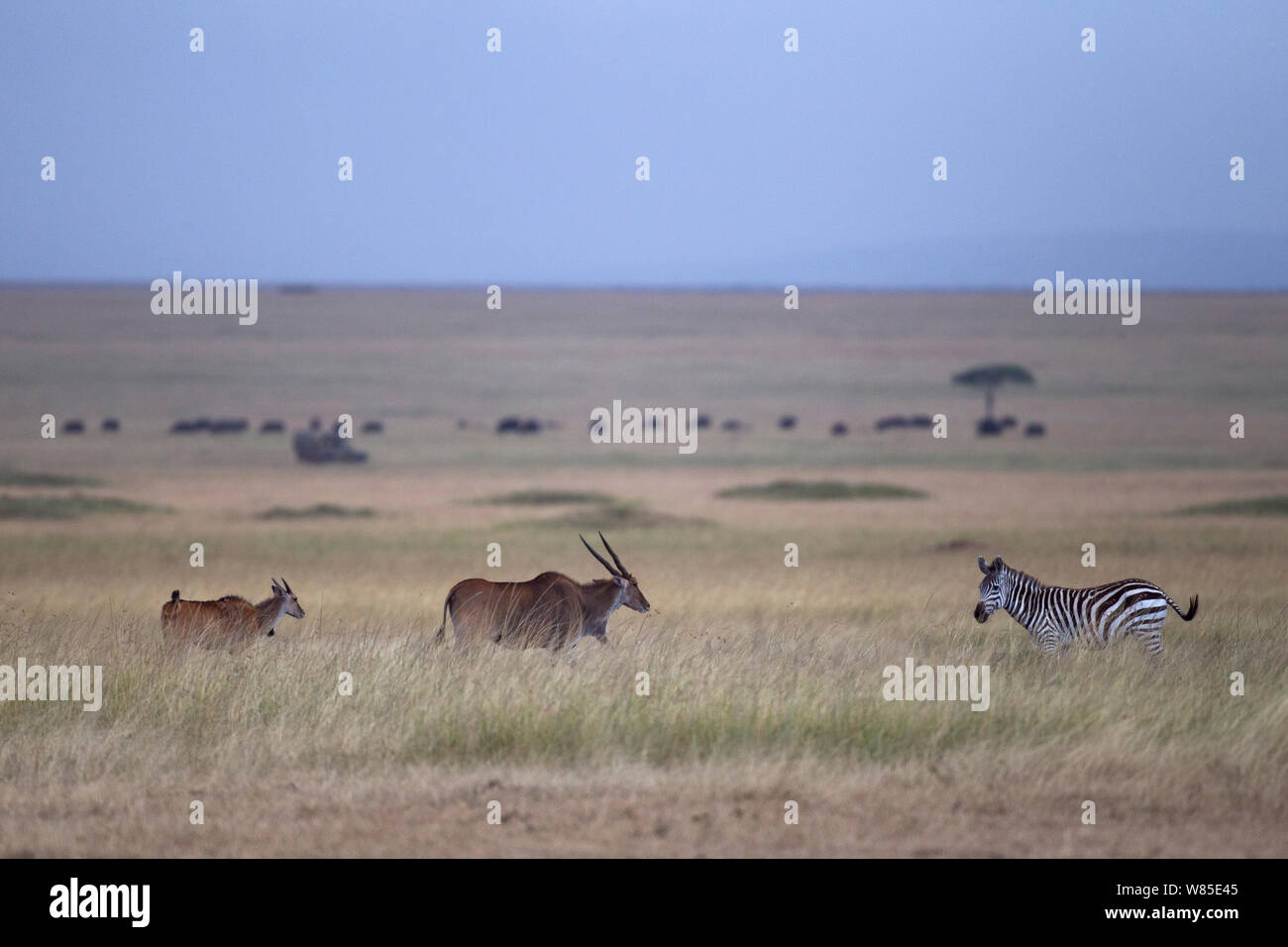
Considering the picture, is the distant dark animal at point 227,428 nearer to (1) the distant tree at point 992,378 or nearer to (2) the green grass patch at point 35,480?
(2) the green grass patch at point 35,480

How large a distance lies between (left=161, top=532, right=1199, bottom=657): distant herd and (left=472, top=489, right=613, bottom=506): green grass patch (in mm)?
31335

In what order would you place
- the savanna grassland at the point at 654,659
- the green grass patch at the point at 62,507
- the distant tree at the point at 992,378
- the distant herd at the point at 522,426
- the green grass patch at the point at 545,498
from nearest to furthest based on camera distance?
the savanna grassland at the point at 654,659, the green grass patch at the point at 62,507, the green grass patch at the point at 545,498, the distant herd at the point at 522,426, the distant tree at the point at 992,378

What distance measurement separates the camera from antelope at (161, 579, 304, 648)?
10430 millimetres

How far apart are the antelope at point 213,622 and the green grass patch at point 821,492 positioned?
33512mm

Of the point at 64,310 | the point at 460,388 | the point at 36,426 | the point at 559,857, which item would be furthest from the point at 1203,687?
the point at 64,310

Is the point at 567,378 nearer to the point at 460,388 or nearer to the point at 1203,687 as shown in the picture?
the point at 460,388

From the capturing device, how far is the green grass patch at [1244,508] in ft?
112

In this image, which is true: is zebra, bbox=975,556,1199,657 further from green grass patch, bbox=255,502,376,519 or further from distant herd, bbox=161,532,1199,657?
green grass patch, bbox=255,502,376,519

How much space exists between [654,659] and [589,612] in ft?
3.87

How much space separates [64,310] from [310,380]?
50713 mm

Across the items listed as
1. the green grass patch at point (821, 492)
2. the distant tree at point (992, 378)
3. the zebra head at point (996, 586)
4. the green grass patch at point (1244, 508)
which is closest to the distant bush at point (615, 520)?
the green grass patch at point (821, 492)

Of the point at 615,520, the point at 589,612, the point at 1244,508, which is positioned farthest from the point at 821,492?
the point at 589,612

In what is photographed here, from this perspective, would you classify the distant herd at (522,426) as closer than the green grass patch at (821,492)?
No

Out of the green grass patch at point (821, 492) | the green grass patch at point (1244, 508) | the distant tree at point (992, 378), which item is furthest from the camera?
the distant tree at point (992, 378)
